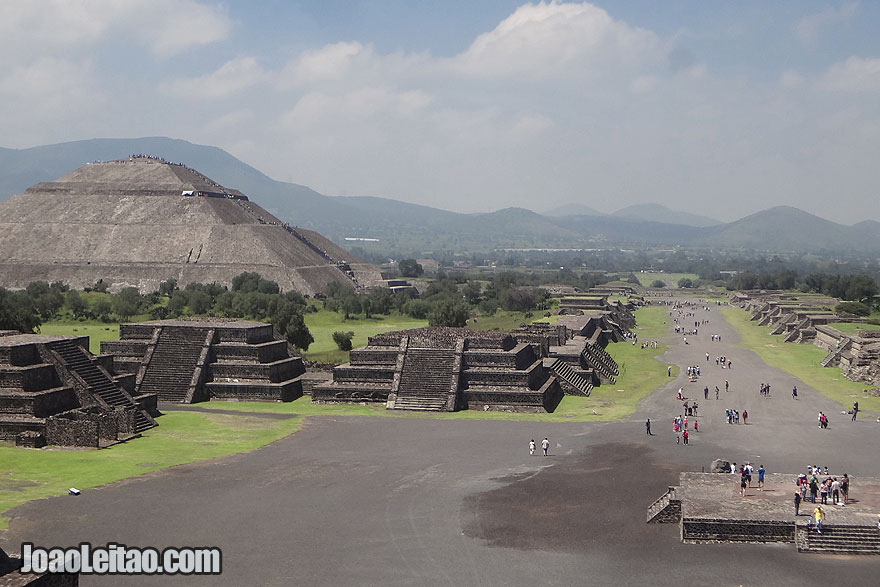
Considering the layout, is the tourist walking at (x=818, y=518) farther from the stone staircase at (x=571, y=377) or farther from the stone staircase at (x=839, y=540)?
the stone staircase at (x=571, y=377)

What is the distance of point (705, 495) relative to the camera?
1190 inches

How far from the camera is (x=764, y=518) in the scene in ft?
89.3

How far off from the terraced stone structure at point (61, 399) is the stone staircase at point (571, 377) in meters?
25.3

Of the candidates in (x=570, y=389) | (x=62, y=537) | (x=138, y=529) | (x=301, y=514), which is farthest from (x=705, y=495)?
(x=570, y=389)

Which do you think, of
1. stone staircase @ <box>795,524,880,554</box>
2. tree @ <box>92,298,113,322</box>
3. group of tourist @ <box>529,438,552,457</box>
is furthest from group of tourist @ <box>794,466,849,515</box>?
tree @ <box>92,298,113,322</box>

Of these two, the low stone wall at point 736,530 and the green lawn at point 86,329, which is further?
the green lawn at point 86,329

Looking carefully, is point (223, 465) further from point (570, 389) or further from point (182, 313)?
point (182, 313)

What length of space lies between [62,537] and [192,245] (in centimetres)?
12440

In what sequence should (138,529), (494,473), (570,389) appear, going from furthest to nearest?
1. (570,389)
2. (494,473)
3. (138,529)

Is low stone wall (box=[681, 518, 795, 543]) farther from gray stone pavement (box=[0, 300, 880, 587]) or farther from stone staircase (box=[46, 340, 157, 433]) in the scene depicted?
stone staircase (box=[46, 340, 157, 433])

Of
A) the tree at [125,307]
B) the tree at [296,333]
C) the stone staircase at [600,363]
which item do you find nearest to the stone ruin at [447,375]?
the stone staircase at [600,363]

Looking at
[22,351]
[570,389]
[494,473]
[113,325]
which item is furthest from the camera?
[113,325]

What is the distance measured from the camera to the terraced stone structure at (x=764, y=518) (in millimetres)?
26281

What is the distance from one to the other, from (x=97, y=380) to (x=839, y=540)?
34.5m
